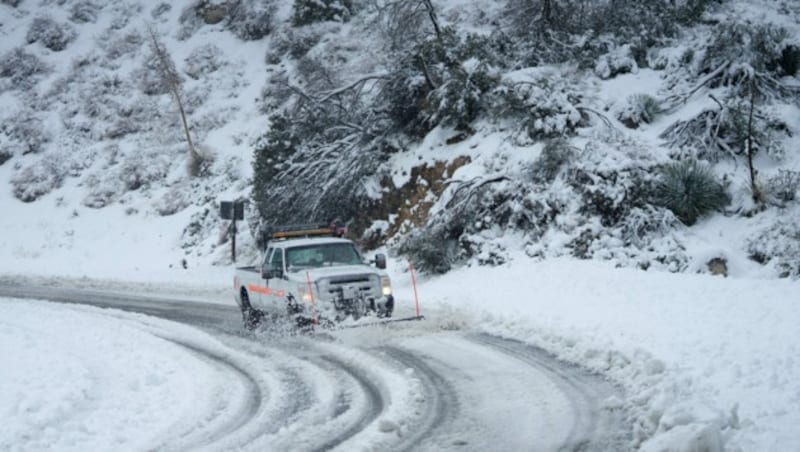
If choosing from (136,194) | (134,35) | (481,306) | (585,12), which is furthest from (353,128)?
(134,35)

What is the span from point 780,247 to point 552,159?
6026mm

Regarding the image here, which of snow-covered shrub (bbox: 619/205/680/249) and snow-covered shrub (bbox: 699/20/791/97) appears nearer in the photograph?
snow-covered shrub (bbox: 619/205/680/249)

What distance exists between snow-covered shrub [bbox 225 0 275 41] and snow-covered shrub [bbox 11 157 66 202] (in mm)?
14439

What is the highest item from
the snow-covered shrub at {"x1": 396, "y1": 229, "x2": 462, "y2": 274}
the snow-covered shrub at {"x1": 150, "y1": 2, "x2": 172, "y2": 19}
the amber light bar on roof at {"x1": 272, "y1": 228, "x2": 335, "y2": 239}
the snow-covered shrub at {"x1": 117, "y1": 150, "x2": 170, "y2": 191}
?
the snow-covered shrub at {"x1": 150, "y1": 2, "x2": 172, "y2": 19}

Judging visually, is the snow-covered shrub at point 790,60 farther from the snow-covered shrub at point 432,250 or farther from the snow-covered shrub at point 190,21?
the snow-covered shrub at point 190,21

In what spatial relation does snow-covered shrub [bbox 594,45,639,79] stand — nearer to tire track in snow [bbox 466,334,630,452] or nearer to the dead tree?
tire track in snow [bbox 466,334,630,452]

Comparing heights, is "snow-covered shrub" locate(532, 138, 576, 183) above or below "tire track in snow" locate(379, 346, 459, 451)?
above

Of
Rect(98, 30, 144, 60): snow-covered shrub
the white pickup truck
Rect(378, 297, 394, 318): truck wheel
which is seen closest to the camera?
the white pickup truck

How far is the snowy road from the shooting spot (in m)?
5.78

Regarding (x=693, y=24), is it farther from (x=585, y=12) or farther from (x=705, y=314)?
(x=705, y=314)

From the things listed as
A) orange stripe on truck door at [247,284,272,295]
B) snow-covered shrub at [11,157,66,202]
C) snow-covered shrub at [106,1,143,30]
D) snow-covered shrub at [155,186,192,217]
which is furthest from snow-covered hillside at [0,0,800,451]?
snow-covered shrub at [106,1,143,30]

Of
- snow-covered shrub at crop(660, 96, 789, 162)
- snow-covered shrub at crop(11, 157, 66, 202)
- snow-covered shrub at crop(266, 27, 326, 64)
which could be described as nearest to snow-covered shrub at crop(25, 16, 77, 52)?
snow-covered shrub at crop(11, 157, 66, 202)

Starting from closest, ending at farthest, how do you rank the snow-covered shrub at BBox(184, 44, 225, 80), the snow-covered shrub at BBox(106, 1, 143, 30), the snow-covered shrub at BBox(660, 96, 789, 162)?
the snow-covered shrub at BBox(660, 96, 789, 162)
the snow-covered shrub at BBox(184, 44, 225, 80)
the snow-covered shrub at BBox(106, 1, 143, 30)

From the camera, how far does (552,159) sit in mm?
17656
